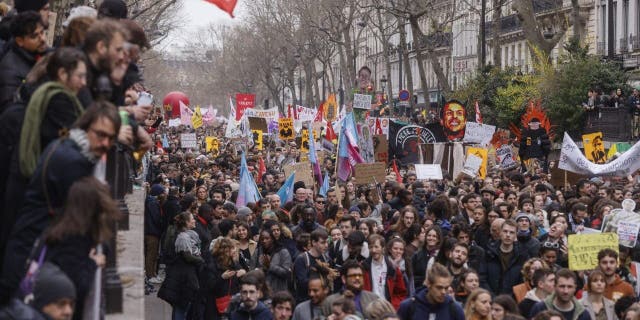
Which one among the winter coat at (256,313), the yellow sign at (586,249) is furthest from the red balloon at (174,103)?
the winter coat at (256,313)

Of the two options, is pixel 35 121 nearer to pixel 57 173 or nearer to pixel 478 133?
pixel 57 173

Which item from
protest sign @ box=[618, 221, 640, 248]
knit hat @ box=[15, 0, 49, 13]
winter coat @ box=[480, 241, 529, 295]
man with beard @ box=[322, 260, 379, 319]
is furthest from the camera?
protest sign @ box=[618, 221, 640, 248]

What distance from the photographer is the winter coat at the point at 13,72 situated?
696 cm

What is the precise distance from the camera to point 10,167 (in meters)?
6.20

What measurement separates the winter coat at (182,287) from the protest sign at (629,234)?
4.03 m

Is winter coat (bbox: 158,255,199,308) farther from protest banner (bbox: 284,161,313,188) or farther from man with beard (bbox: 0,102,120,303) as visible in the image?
man with beard (bbox: 0,102,120,303)

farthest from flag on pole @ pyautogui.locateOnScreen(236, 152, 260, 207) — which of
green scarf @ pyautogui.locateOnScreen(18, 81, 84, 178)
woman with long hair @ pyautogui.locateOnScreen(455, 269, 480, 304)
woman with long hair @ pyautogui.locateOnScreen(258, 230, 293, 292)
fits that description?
green scarf @ pyautogui.locateOnScreen(18, 81, 84, 178)

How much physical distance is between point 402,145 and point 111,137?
20.6 metres

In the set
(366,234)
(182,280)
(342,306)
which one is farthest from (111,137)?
(182,280)

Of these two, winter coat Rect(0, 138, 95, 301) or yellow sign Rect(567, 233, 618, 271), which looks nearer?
winter coat Rect(0, 138, 95, 301)

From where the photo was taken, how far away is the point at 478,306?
30.7ft

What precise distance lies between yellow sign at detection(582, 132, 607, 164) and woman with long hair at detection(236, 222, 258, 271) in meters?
9.50

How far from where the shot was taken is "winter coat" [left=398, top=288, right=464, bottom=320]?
933 centimetres

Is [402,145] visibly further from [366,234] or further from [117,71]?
[117,71]
